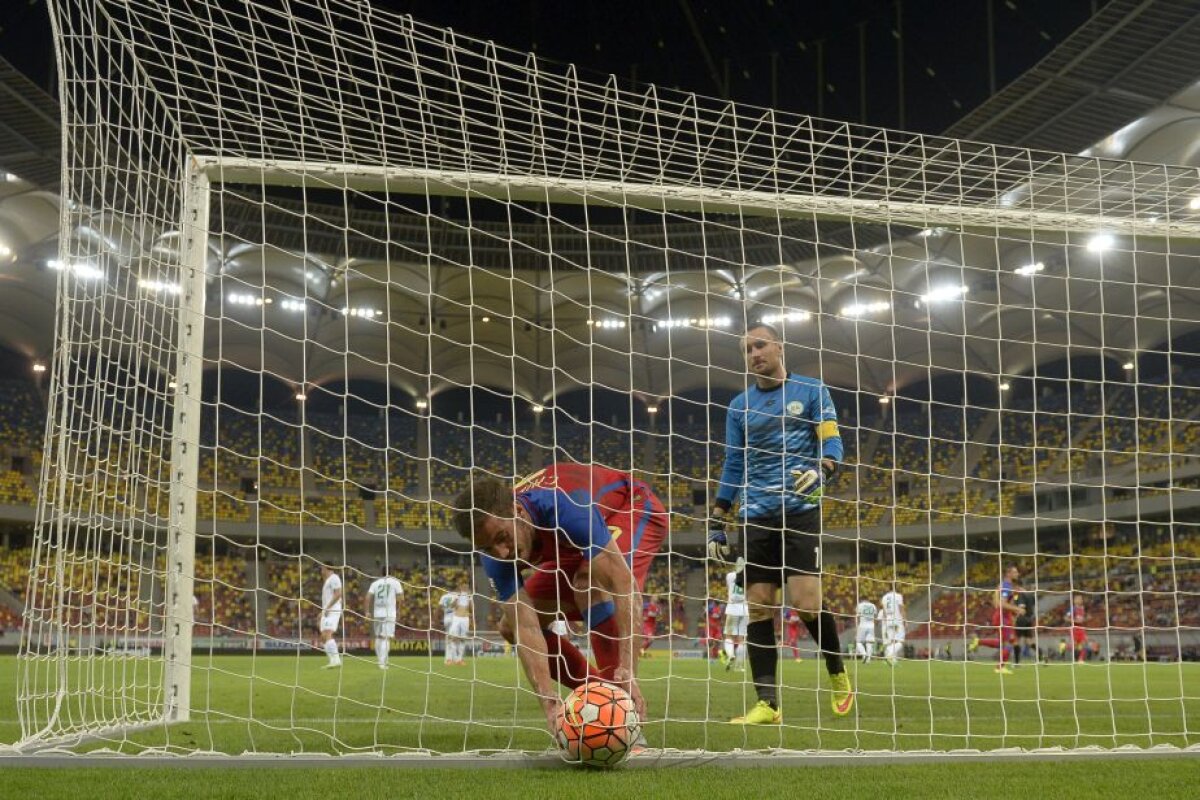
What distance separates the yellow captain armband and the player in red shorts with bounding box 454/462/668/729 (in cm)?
117

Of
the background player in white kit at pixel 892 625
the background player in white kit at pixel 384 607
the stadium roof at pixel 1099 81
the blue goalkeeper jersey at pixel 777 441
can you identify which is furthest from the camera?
the stadium roof at pixel 1099 81

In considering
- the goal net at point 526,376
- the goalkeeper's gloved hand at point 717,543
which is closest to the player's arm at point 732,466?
the goalkeeper's gloved hand at point 717,543

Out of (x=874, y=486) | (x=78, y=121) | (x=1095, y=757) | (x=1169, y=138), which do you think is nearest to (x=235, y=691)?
(x=78, y=121)

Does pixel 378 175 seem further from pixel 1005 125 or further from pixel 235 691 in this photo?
pixel 1005 125

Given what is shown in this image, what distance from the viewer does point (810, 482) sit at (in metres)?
5.10

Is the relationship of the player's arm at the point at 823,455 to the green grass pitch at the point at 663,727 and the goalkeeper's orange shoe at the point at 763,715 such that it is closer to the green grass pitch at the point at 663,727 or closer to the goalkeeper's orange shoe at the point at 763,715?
the green grass pitch at the point at 663,727

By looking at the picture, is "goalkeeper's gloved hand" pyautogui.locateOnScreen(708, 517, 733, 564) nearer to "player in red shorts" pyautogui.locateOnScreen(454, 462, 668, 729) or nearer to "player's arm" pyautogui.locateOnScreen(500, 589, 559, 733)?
"player in red shorts" pyautogui.locateOnScreen(454, 462, 668, 729)

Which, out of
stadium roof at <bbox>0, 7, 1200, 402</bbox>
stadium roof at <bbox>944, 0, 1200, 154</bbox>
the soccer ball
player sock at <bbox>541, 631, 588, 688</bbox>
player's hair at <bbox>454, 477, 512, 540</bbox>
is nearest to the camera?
the soccer ball

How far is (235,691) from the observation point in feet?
29.2

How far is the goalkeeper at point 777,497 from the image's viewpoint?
548cm

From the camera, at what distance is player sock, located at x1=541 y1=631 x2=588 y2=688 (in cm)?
459

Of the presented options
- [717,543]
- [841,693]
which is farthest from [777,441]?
[841,693]

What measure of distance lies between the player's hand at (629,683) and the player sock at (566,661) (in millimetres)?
386

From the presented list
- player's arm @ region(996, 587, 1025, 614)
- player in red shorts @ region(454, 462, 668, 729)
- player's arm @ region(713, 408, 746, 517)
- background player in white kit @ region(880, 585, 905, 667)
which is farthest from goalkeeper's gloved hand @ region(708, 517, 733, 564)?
player's arm @ region(996, 587, 1025, 614)
